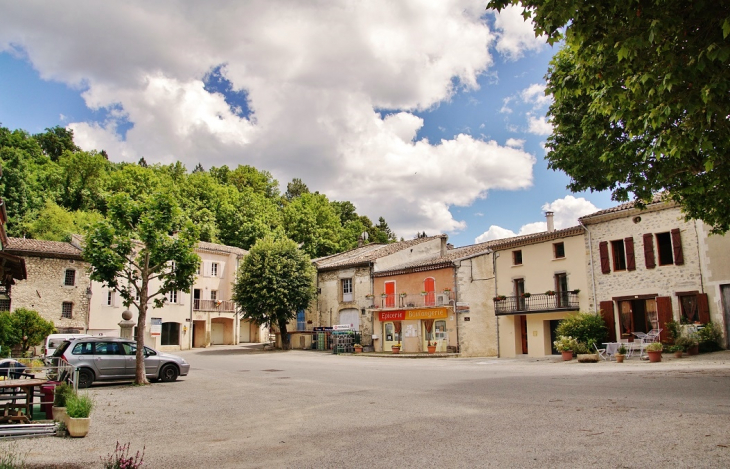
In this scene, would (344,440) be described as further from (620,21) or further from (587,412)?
(620,21)

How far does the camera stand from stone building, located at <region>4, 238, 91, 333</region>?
3384 cm

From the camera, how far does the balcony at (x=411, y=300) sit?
33.6 m

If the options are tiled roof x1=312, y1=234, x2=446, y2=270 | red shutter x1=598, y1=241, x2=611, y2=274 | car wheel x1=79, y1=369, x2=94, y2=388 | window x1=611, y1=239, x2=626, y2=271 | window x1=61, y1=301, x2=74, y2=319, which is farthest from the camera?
tiled roof x1=312, y1=234, x2=446, y2=270

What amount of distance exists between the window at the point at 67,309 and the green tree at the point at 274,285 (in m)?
10.5

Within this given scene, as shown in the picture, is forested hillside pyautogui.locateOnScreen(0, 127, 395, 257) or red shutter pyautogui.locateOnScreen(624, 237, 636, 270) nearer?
red shutter pyautogui.locateOnScreen(624, 237, 636, 270)

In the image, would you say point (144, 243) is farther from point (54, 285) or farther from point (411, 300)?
point (54, 285)

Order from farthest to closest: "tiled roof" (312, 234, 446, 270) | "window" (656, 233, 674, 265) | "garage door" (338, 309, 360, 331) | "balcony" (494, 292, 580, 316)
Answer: "tiled roof" (312, 234, 446, 270)
"garage door" (338, 309, 360, 331)
"balcony" (494, 292, 580, 316)
"window" (656, 233, 674, 265)

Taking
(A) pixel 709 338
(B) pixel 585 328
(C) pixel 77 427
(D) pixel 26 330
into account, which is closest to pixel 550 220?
(B) pixel 585 328

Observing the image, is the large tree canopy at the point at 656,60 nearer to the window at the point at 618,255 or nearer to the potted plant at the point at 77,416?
the potted plant at the point at 77,416

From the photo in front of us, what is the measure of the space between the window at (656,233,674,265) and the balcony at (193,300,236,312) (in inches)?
1383

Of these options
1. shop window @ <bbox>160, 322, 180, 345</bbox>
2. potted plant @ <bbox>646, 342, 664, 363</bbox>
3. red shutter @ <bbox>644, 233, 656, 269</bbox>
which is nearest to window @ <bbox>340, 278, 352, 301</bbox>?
shop window @ <bbox>160, 322, 180, 345</bbox>

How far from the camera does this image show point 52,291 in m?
34.9

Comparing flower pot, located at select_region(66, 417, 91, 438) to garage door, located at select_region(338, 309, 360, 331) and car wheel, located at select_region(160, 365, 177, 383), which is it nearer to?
car wheel, located at select_region(160, 365, 177, 383)

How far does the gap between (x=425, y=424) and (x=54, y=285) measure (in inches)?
1328
